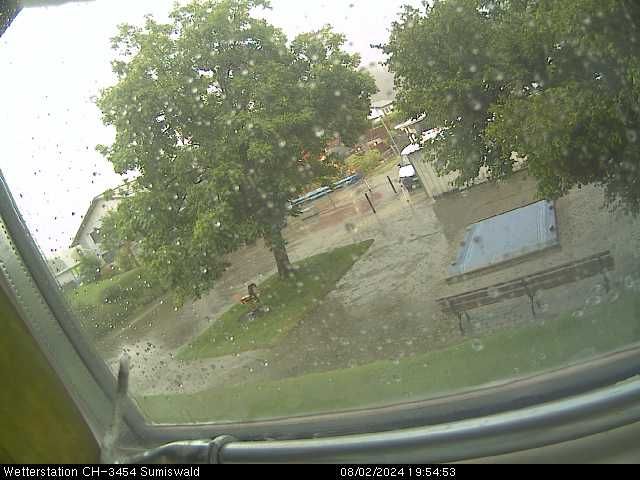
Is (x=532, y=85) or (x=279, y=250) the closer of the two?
(x=532, y=85)

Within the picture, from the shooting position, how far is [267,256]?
2688mm

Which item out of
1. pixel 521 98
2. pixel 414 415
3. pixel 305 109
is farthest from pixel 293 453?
pixel 521 98

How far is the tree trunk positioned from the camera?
2.65 metres

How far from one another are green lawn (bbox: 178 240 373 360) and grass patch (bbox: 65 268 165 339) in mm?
300

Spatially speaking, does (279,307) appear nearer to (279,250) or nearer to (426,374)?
(279,250)

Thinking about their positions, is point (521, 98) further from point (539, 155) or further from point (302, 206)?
point (302, 206)

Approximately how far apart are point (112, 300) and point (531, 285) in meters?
1.79

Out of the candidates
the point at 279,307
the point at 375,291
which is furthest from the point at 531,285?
Result: the point at 279,307

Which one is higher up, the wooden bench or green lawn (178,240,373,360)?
green lawn (178,240,373,360)

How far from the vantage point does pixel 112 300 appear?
8.54 feet

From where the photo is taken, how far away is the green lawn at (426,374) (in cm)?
194

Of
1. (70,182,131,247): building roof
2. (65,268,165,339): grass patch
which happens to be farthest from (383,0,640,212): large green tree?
(65,268,165,339): grass patch

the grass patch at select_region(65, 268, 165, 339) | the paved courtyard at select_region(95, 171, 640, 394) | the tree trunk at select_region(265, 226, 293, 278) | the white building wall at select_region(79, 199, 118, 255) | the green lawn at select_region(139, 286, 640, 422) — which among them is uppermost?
the white building wall at select_region(79, 199, 118, 255)

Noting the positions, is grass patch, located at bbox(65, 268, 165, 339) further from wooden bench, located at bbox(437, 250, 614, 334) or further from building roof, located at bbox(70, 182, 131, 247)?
wooden bench, located at bbox(437, 250, 614, 334)
